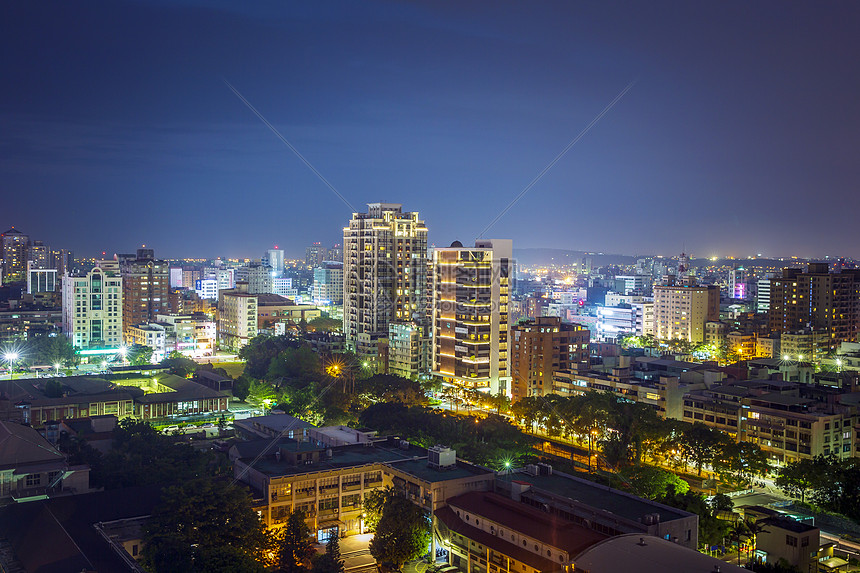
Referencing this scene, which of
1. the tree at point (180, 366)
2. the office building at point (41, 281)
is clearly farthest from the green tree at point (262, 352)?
the office building at point (41, 281)

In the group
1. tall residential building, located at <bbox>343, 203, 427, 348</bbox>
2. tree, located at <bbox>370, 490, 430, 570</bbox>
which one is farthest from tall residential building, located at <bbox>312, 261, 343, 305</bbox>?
tree, located at <bbox>370, 490, 430, 570</bbox>

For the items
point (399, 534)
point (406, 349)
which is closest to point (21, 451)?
point (399, 534)

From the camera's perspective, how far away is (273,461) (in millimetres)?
18828

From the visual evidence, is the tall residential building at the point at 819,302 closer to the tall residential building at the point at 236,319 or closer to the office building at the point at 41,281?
the tall residential building at the point at 236,319

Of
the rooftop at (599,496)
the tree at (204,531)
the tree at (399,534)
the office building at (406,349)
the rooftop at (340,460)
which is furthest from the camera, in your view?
the office building at (406,349)

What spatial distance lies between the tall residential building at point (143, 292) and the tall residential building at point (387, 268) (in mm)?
19096

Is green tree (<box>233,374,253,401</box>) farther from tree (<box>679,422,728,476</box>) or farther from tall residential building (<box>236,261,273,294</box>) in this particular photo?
tall residential building (<box>236,261,273,294</box>)

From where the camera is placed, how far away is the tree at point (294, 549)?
1506 cm

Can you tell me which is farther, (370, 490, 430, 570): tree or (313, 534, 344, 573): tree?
(370, 490, 430, 570): tree

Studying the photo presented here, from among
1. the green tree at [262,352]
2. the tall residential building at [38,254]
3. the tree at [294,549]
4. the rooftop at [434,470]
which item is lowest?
the tree at [294,549]

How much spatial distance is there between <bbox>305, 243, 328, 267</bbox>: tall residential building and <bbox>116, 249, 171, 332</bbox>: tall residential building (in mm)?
70959

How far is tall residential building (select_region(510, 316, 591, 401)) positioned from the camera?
103ft

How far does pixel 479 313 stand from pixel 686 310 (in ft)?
73.7

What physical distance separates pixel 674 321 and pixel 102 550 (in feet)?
139
